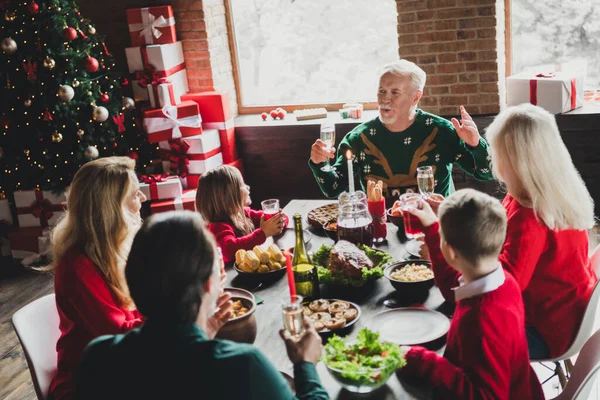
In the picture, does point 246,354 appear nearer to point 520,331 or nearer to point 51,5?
point 520,331

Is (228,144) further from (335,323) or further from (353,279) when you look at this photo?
(335,323)

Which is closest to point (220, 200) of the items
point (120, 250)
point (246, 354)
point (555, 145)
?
point (120, 250)

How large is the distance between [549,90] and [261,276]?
263 cm

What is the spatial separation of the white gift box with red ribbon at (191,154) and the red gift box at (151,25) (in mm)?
750

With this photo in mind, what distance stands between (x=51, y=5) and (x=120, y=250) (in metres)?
2.93

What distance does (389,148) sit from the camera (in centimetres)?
346

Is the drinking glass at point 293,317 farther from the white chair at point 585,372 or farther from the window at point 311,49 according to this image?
the window at point 311,49

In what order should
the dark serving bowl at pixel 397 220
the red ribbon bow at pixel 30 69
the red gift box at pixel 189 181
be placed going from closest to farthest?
the dark serving bowl at pixel 397 220, the red ribbon bow at pixel 30 69, the red gift box at pixel 189 181

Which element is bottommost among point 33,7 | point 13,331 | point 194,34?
point 13,331

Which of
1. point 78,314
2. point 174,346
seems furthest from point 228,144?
point 174,346

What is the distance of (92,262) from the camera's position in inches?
83.5

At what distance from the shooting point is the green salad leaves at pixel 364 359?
164 cm

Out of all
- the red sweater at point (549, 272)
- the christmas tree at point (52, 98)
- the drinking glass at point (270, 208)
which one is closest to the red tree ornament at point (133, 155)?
the christmas tree at point (52, 98)

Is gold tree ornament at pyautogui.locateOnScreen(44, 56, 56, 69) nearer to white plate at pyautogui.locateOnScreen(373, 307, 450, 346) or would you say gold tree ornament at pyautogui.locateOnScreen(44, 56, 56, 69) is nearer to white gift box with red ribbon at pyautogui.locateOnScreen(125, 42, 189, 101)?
white gift box with red ribbon at pyautogui.locateOnScreen(125, 42, 189, 101)
